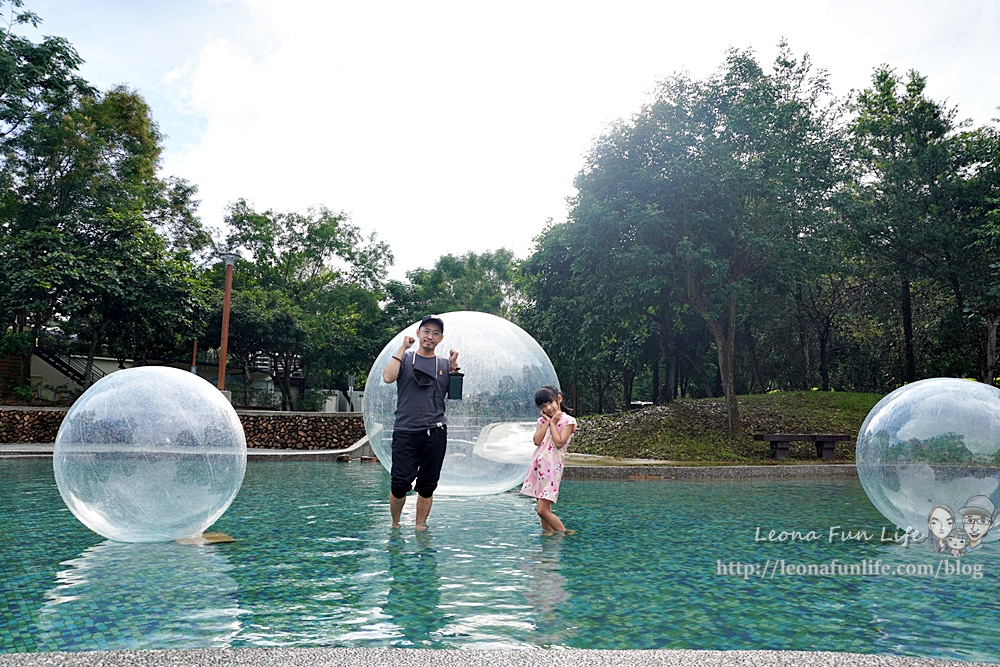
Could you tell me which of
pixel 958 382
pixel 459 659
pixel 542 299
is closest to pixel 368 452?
pixel 542 299

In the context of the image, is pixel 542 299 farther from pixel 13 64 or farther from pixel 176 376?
pixel 176 376

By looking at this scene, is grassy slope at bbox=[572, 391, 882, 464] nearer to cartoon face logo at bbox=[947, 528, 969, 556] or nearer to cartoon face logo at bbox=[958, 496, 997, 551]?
cartoon face logo at bbox=[947, 528, 969, 556]

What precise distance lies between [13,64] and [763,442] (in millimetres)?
27681

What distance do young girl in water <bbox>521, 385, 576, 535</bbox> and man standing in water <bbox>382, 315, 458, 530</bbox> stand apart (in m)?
1.00

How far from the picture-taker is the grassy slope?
765 inches

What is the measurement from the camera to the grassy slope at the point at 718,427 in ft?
63.8

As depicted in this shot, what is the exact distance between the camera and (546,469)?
7461 mm

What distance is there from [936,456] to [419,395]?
4.74 m

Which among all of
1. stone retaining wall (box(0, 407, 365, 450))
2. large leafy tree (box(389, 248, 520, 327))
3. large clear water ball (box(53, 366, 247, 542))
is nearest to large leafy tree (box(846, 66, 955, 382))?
large leafy tree (box(389, 248, 520, 327))

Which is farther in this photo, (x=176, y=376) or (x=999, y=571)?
(x=176, y=376)

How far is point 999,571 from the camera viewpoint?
570cm

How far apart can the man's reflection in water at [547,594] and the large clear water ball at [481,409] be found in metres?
1.35

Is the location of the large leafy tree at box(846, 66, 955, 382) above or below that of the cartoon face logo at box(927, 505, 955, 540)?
above

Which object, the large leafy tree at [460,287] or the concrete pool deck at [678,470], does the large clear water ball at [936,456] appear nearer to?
the concrete pool deck at [678,470]
